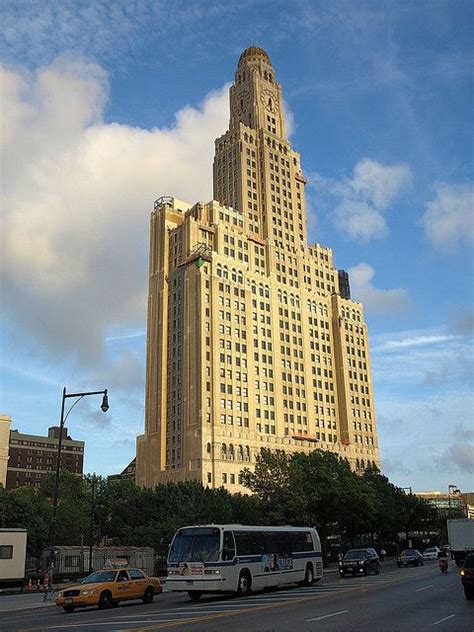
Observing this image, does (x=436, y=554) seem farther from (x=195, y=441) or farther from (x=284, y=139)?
(x=284, y=139)

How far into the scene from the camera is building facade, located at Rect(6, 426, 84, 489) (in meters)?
157

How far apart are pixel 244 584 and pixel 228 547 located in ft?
8.19

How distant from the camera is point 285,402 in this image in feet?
385

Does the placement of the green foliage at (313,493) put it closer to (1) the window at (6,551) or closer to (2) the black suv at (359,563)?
(2) the black suv at (359,563)

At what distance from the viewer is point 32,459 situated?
529ft

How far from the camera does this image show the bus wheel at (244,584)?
88.9 feet

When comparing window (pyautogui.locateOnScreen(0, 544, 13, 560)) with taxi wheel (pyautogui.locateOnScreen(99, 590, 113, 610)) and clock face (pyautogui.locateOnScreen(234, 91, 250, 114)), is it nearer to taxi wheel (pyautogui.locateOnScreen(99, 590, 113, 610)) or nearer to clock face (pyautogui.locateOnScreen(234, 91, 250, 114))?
taxi wheel (pyautogui.locateOnScreen(99, 590, 113, 610))

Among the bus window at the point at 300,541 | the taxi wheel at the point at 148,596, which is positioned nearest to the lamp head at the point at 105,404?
the taxi wheel at the point at 148,596

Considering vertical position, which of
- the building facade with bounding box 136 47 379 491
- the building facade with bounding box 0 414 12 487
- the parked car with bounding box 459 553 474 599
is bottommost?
the parked car with bounding box 459 553 474 599

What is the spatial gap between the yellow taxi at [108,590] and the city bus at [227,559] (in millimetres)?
1472

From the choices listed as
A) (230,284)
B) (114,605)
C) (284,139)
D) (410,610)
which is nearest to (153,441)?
(230,284)

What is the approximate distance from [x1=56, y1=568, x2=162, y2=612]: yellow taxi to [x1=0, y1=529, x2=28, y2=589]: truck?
11810mm

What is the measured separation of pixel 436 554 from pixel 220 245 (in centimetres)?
6610

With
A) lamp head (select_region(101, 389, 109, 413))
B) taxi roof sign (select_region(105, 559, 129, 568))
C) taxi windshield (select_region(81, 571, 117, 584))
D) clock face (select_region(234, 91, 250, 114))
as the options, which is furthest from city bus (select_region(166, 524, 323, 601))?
clock face (select_region(234, 91, 250, 114))
